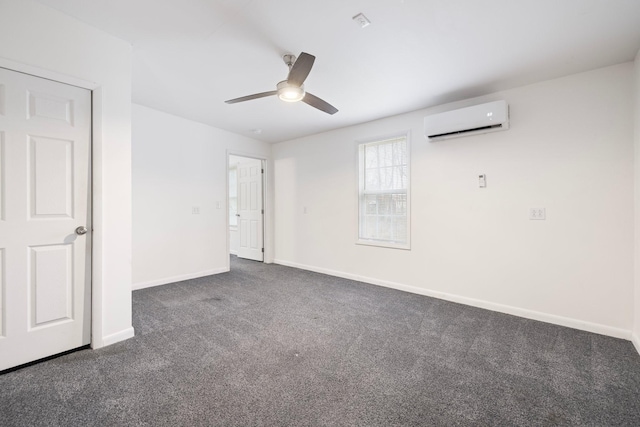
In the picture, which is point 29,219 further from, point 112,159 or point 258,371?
point 258,371

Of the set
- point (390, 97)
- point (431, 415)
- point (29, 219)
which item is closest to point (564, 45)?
point (390, 97)

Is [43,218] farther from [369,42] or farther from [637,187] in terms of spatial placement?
[637,187]

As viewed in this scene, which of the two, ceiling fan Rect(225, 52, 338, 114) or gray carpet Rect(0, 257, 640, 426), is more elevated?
ceiling fan Rect(225, 52, 338, 114)

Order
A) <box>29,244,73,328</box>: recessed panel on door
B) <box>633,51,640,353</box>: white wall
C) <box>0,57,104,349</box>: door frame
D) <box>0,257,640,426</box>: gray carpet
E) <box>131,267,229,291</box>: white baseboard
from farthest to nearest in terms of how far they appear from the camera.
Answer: <box>131,267,229,291</box>: white baseboard < <box>633,51,640,353</box>: white wall < <box>0,57,104,349</box>: door frame < <box>29,244,73,328</box>: recessed panel on door < <box>0,257,640,426</box>: gray carpet

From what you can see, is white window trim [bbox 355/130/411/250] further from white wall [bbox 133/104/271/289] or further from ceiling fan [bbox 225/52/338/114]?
white wall [bbox 133/104/271/289]

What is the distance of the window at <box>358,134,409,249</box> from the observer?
385 centimetres

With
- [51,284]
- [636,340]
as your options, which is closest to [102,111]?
[51,284]

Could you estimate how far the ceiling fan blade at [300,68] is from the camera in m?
1.94

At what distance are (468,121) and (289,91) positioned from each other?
2003 mm

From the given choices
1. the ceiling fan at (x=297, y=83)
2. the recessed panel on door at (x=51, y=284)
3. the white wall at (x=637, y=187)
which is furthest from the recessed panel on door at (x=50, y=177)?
the white wall at (x=637, y=187)

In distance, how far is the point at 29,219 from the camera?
1898mm

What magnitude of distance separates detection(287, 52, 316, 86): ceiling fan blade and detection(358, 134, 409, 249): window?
205 centimetres

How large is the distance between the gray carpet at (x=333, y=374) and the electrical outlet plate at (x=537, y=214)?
1.05m

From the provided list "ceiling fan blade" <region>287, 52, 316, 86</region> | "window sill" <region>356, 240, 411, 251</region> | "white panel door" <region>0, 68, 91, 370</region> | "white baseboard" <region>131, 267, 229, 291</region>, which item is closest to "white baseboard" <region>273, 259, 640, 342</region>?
"window sill" <region>356, 240, 411, 251</region>
